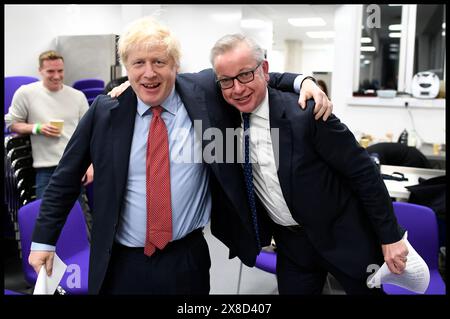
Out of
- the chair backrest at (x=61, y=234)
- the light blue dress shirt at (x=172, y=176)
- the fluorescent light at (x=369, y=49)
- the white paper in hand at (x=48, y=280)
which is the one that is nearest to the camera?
the white paper in hand at (x=48, y=280)

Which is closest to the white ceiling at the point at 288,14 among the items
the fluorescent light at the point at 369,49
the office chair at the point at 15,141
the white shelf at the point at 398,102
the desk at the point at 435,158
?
the fluorescent light at the point at 369,49

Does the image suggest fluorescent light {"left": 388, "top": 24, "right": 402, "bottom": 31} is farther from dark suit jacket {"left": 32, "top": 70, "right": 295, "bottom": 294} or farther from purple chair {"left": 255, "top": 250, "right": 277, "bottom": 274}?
dark suit jacket {"left": 32, "top": 70, "right": 295, "bottom": 294}

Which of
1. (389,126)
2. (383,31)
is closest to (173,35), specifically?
(389,126)

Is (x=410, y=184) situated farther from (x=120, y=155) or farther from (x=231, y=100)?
(x=120, y=155)

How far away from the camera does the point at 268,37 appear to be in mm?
9039

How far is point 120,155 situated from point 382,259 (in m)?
0.94

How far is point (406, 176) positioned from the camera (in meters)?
3.19

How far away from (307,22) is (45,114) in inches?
290

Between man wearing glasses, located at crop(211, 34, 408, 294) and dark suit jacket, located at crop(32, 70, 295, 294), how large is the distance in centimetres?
8

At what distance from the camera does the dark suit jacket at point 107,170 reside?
136 centimetres

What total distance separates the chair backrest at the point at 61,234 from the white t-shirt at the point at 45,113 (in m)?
0.82

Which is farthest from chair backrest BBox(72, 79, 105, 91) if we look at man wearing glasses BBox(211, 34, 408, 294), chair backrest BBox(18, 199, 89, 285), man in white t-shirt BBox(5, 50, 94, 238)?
man wearing glasses BBox(211, 34, 408, 294)

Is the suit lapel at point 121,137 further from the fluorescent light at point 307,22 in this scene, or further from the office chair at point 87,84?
the fluorescent light at point 307,22
